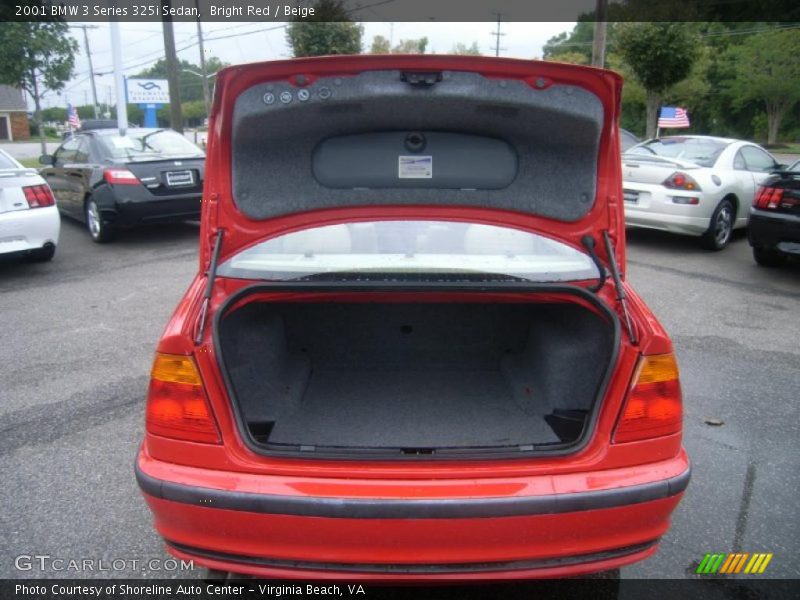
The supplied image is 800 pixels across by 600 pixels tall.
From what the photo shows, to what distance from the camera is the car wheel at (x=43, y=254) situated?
267 inches

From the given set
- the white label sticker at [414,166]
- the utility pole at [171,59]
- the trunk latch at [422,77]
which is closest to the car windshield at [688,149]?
the white label sticker at [414,166]

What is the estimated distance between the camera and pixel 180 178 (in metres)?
8.20

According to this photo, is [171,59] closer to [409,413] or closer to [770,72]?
[409,413]

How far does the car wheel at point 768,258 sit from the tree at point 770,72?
33.8 meters

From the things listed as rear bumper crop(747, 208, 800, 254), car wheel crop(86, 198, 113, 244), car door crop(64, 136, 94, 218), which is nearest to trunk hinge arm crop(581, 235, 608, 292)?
rear bumper crop(747, 208, 800, 254)

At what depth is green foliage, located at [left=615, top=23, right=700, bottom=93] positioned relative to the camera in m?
18.5

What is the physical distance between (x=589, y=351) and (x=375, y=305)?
1006mm

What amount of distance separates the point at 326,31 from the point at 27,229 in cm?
2273

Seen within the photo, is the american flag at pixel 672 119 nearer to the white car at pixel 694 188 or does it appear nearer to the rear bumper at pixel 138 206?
the white car at pixel 694 188

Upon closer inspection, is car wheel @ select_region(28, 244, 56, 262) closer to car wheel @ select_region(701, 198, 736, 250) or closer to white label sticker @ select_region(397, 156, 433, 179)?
white label sticker @ select_region(397, 156, 433, 179)

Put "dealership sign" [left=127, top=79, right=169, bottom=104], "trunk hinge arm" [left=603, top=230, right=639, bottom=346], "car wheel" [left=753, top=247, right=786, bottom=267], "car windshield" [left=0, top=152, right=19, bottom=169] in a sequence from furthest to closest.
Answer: "dealership sign" [left=127, top=79, right=169, bottom=104], "car wheel" [left=753, top=247, right=786, bottom=267], "car windshield" [left=0, top=152, right=19, bottom=169], "trunk hinge arm" [left=603, top=230, right=639, bottom=346]

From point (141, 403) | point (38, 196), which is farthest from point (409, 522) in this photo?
point (38, 196)

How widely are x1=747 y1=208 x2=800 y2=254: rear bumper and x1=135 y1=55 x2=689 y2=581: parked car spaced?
5.11 meters

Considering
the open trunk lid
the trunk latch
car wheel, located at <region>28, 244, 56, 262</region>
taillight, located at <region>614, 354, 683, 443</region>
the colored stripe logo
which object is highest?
the trunk latch
